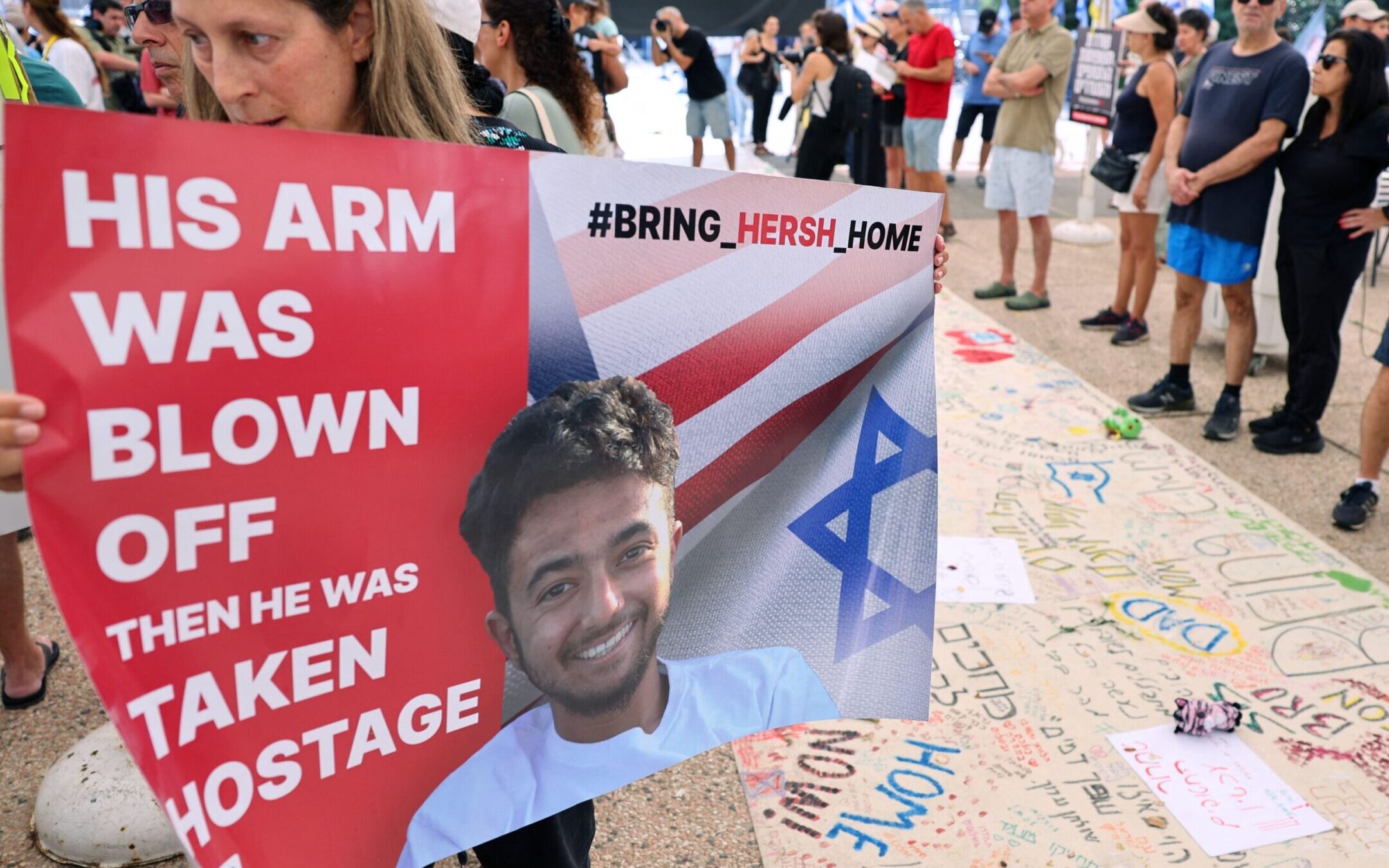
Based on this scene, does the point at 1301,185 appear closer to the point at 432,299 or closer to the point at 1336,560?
the point at 1336,560

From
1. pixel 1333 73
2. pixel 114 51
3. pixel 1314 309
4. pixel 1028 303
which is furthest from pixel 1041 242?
pixel 114 51

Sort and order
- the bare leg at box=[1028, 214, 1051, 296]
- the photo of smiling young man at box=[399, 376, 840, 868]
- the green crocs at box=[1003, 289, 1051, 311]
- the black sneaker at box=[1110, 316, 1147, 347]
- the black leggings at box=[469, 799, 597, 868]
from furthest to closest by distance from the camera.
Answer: the green crocs at box=[1003, 289, 1051, 311], the bare leg at box=[1028, 214, 1051, 296], the black sneaker at box=[1110, 316, 1147, 347], the black leggings at box=[469, 799, 597, 868], the photo of smiling young man at box=[399, 376, 840, 868]

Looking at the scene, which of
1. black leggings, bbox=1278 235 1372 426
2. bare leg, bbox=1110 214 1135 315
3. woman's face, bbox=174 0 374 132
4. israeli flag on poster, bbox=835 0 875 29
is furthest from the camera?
israeli flag on poster, bbox=835 0 875 29

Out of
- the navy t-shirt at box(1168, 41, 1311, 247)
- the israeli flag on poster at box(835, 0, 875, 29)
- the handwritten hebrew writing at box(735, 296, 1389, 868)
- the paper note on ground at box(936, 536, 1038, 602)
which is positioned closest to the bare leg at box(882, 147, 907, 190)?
the navy t-shirt at box(1168, 41, 1311, 247)

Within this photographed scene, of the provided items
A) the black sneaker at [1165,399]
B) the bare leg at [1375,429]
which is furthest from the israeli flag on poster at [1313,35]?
the bare leg at [1375,429]

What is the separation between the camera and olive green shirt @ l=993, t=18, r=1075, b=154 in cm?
636

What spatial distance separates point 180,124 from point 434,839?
94 cm

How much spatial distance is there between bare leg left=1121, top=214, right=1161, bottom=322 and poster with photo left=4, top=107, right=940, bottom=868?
15.6 ft

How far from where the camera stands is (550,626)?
54.5 inches

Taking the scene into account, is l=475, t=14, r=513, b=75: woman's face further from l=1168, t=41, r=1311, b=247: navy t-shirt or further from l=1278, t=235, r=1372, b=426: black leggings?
l=1278, t=235, r=1372, b=426: black leggings

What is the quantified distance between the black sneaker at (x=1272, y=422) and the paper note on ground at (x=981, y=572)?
1785mm

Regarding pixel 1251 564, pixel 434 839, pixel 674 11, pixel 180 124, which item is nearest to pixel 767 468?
pixel 434 839

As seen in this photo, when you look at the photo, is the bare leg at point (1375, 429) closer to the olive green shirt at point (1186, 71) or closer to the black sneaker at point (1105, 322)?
the black sneaker at point (1105, 322)

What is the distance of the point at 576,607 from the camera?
1.39 meters
